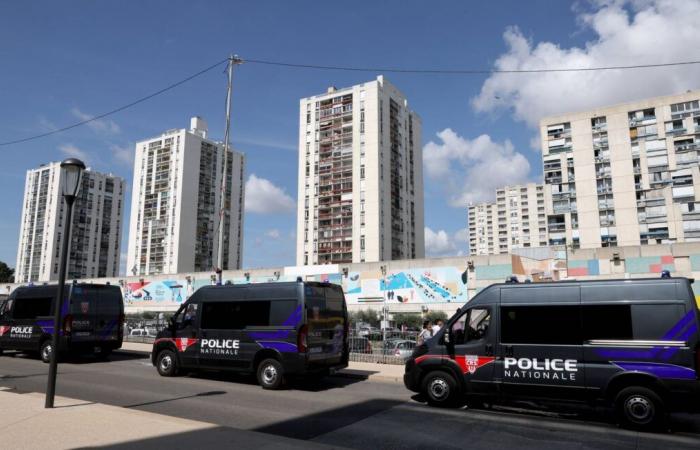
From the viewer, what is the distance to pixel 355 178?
83000mm

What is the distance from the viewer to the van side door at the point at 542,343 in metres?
8.62

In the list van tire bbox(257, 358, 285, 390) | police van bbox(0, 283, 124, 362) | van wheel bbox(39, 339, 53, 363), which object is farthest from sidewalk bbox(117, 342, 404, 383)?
van wheel bbox(39, 339, 53, 363)

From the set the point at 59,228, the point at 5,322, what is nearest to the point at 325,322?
the point at 5,322

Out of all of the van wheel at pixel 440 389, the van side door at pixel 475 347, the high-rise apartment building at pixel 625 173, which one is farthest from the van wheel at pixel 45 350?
the high-rise apartment building at pixel 625 173

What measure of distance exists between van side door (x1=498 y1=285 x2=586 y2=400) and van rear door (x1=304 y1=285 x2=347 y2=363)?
4.34 m

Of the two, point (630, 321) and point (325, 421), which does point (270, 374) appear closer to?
point (325, 421)

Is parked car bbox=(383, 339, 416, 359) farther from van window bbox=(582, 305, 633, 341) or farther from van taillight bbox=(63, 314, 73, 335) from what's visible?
van taillight bbox=(63, 314, 73, 335)

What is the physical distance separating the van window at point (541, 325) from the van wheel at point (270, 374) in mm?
5108

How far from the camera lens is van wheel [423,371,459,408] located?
9508 millimetres

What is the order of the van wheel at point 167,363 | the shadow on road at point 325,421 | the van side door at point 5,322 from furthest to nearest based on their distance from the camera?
the van side door at point 5,322, the van wheel at point 167,363, the shadow on road at point 325,421

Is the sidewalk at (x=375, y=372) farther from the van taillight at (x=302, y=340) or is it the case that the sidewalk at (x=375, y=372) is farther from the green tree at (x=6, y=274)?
the green tree at (x=6, y=274)

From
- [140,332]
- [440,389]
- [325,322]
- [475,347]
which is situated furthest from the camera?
[140,332]

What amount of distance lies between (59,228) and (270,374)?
112 metres

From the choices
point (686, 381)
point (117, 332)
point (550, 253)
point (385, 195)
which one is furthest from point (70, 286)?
point (385, 195)
